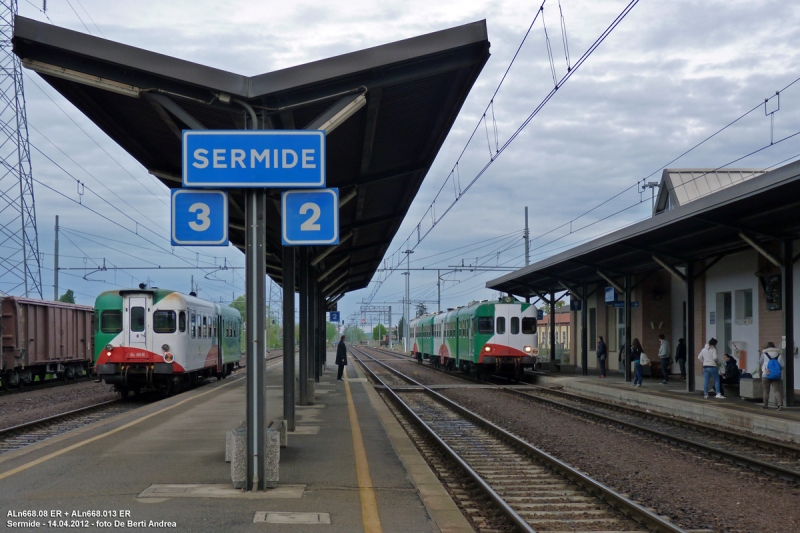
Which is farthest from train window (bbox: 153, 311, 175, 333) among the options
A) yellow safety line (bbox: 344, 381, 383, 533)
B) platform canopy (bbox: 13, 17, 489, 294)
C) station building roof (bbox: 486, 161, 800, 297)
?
station building roof (bbox: 486, 161, 800, 297)

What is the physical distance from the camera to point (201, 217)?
7.37 m

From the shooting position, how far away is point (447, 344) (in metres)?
37.0

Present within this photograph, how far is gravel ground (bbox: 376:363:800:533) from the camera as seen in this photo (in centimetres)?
763

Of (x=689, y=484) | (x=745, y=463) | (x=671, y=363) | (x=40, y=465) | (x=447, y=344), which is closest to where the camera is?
(x=40, y=465)

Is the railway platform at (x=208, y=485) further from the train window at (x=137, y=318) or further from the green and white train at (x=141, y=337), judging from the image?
the train window at (x=137, y=318)

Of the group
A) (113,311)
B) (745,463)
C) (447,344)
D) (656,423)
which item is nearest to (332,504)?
(745,463)

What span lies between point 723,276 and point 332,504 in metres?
18.6

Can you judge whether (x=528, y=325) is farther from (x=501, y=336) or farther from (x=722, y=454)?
(x=722, y=454)

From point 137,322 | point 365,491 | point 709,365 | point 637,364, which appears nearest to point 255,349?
point 365,491

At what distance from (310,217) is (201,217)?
1.01 metres

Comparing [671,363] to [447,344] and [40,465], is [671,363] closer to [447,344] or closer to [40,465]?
[447,344]

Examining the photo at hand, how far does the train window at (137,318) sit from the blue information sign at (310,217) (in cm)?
1252

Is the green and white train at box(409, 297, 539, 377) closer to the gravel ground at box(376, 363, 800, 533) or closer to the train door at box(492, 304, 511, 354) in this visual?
the train door at box(492, 304, 511, 354)

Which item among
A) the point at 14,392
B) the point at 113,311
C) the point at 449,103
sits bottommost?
the point at 14,392
